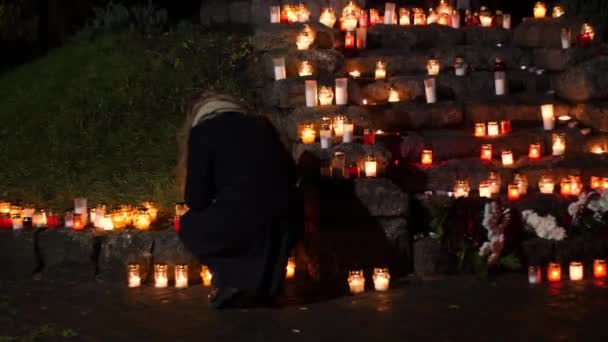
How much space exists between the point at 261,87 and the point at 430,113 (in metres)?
1.86

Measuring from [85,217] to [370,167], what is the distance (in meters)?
2.38

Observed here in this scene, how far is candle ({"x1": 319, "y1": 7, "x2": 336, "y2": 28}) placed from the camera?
11.1 metres

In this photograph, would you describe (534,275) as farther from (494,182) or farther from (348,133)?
(348,133)

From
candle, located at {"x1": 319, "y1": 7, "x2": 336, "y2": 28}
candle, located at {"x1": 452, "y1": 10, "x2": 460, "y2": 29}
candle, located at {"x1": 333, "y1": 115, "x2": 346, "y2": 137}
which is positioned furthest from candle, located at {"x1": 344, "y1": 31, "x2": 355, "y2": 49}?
candle, located at {"x1": 333, "y1": 115, "x2": 346, "y2": 137}

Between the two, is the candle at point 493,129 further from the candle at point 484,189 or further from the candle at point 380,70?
the candle at point 380,70

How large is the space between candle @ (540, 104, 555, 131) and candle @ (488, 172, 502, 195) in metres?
1.09

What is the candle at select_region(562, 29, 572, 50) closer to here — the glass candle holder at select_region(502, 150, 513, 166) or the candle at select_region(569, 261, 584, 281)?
the glass candle holder at select_region(502, 150, 513, 166)

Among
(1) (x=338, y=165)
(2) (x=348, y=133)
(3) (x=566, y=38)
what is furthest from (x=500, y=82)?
(1) (x=338, y=165)

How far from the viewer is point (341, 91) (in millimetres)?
9633

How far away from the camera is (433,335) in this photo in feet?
22.6

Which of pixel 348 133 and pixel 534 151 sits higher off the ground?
pixel 348 133

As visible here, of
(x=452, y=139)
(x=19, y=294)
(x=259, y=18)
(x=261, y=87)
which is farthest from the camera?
(x=259, y=18)

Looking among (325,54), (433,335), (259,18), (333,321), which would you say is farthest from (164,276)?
(259,18)

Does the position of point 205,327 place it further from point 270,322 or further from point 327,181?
point 327,181
